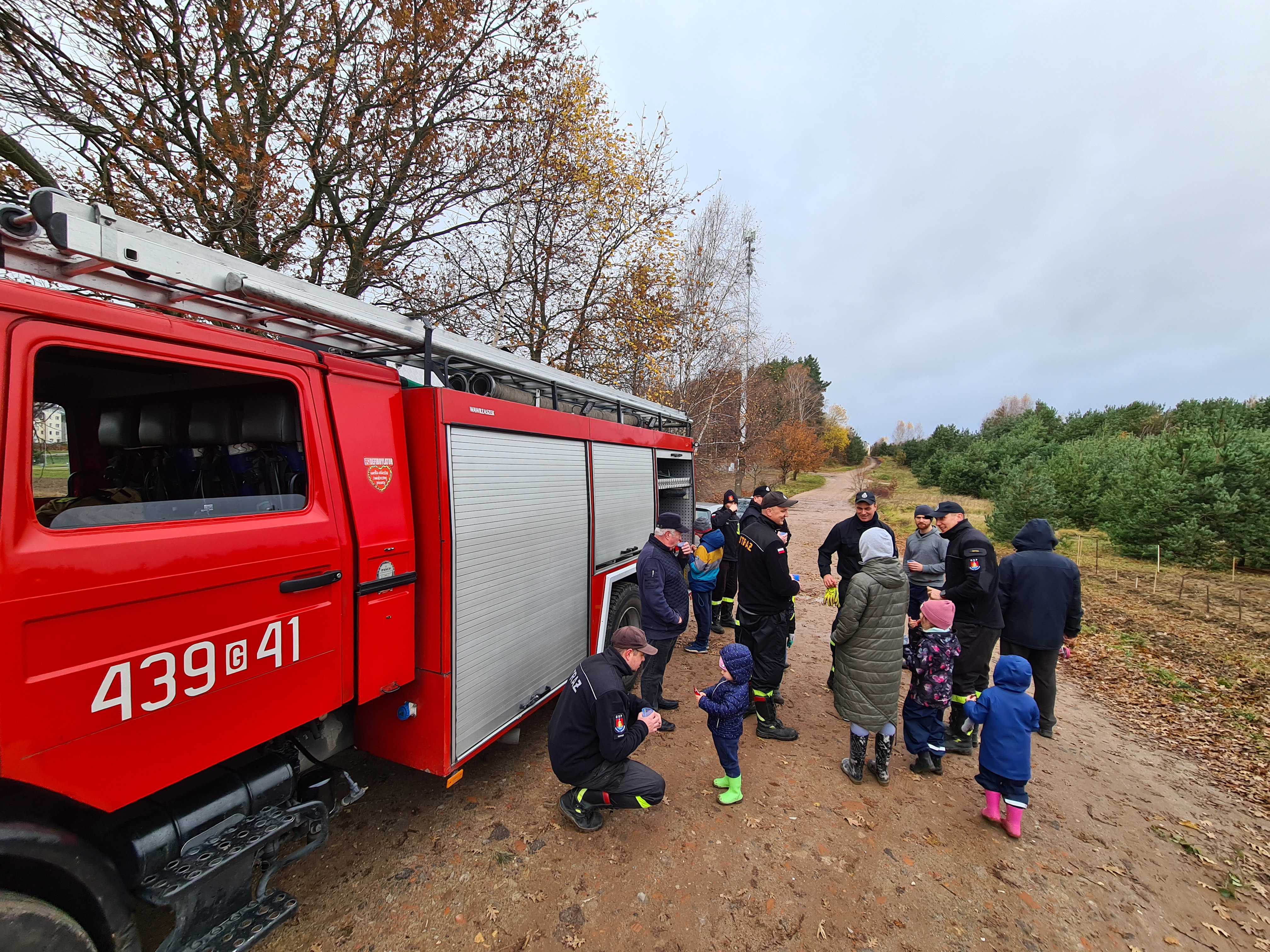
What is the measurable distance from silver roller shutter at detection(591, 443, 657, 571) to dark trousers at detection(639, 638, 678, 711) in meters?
0.84

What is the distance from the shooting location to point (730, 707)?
321cm

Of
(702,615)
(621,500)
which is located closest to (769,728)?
(702,615)

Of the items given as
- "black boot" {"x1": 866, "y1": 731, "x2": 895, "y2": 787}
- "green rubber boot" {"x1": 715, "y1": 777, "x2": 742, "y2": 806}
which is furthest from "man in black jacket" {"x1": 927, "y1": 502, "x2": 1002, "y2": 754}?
"green rubber boot" {"x1": 715, "y1": 777, "x2": 742, "y2": 806}

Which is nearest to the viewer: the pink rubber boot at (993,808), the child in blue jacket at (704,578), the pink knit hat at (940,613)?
the pink rubber boot at (993,808)

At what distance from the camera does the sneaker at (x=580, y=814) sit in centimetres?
303

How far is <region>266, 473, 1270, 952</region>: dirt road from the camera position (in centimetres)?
242

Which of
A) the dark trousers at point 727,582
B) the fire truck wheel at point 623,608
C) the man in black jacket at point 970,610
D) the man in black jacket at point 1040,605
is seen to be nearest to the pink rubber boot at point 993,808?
the man in black jacket at point 970,610

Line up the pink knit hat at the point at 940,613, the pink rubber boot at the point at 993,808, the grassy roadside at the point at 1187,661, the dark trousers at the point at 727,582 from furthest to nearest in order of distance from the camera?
the dark trousers at the point at 727,582
the grassy roadside at the point at 1187,661
the pink knit hat at the point at 940,613
the pink rubber boot at the point at 993,808

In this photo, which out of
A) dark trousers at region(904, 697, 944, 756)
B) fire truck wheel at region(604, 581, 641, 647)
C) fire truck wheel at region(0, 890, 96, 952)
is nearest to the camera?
fire truck wheel at region(0, 890, 96, 952)

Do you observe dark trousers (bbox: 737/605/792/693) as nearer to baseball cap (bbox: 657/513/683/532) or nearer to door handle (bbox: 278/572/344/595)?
baseball cap (bbox: 657/513/683/532)

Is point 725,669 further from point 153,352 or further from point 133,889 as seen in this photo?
point 153,352

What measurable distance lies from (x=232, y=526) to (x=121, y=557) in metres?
0.34

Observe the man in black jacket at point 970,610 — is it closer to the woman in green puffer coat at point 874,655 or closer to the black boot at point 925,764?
the black boot at point 925,764

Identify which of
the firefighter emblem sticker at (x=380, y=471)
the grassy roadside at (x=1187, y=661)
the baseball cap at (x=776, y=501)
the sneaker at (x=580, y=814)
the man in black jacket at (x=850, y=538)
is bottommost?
the grassy roadside at (x=1187, y=661)
